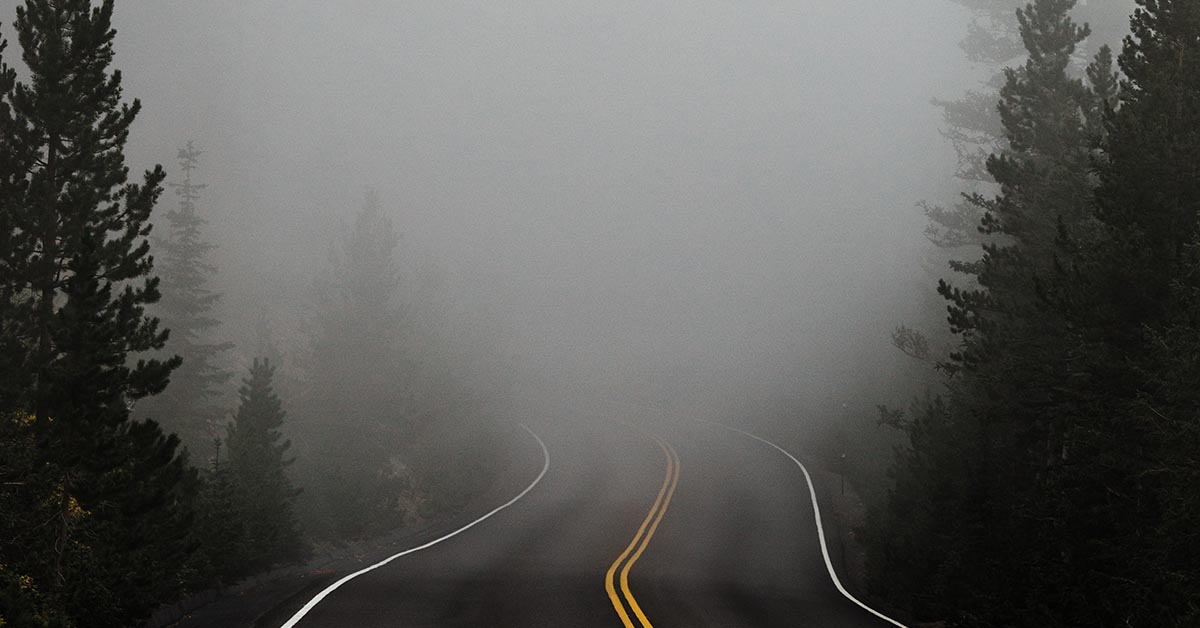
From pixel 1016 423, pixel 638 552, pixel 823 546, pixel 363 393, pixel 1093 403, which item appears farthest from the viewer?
pixel 363 393

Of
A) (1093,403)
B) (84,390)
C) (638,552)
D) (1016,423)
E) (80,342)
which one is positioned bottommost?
(638,552)

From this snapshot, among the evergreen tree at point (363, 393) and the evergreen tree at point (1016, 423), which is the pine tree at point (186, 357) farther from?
the evergreen tree at point (1016, 423)

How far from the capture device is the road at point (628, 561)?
14.6 metres

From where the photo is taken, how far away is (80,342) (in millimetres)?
12844

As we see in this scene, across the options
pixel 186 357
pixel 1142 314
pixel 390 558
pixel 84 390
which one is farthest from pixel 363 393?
pixel 1142 314

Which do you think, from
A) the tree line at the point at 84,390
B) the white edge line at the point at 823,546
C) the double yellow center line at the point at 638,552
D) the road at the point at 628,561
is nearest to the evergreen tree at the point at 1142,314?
the white edge line at the point at 823,546

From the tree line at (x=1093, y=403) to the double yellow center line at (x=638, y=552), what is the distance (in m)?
5.55

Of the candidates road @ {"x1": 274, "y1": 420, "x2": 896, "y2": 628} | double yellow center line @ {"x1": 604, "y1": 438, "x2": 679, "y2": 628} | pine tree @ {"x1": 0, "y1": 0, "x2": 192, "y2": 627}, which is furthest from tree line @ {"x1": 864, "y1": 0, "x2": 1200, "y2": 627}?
pine tree @ {"x1": 0, "y1": 0, "x2": 192, "y2": 627}

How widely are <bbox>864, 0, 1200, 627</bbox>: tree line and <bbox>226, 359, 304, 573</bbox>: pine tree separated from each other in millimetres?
13800

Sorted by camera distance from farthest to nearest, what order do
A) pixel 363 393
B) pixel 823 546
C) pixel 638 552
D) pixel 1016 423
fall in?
pixel 363 393, pixel 823 546, pixel 638 552, pixel 1016 423

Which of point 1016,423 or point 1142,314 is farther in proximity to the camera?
point 1016,423

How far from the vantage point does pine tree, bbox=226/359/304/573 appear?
61.3ft

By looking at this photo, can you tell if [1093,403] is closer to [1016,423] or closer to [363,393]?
[1016,423]

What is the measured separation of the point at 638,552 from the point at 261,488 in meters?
9.87
